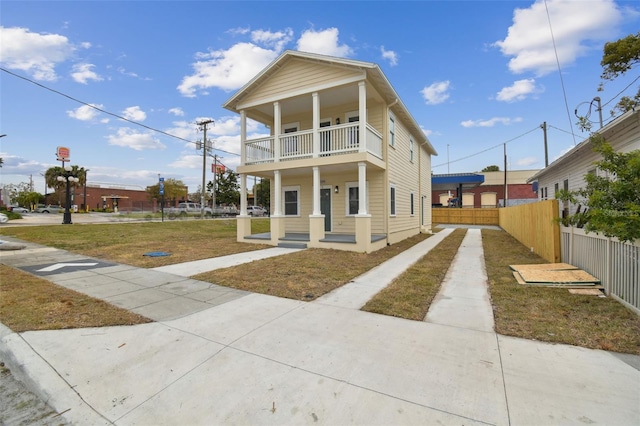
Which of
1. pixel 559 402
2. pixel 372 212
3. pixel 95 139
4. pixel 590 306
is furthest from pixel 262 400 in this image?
pixel 95 139

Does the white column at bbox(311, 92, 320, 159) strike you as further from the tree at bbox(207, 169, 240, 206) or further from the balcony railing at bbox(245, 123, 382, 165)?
the tree at bbox(207, 169, 240, 206)

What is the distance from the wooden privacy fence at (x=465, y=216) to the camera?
2858 centimetres

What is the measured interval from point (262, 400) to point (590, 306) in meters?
5.17

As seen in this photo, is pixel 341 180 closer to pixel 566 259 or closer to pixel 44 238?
pixel 566 259

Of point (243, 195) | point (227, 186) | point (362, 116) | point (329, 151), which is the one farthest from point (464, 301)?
point (227, 186)

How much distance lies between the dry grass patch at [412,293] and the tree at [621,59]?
14.3 m

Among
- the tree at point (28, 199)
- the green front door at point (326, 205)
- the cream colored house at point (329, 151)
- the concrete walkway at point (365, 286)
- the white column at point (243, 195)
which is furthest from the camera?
the tree at point (28, 199)

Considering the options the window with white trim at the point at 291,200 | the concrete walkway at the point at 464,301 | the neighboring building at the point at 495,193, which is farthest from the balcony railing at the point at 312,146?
the neighboring building at the point at 495,193

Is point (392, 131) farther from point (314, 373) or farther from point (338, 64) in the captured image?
point (314, 373)

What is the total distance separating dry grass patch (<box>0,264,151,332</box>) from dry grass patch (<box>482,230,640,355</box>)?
5.19m

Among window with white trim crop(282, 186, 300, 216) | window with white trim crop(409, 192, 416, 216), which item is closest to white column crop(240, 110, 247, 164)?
window with white trim crop(282, 186, 300, 216)

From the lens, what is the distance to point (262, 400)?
2.37 meters

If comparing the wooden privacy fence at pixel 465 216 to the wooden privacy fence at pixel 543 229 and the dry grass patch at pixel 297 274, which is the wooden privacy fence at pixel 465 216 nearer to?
the wooden privacy fence at pixel 543 229

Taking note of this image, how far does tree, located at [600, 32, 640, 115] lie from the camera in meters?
13.7
